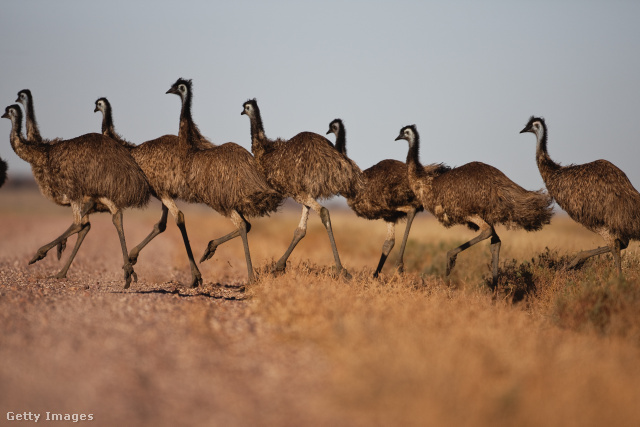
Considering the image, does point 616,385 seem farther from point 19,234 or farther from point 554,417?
point 19,234

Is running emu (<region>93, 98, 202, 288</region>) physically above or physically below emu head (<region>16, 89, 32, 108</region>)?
below

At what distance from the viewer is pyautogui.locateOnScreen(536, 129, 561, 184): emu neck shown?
11.6 meters

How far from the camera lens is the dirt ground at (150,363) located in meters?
4.52

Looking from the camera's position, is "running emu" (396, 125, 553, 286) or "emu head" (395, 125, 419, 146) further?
"emu head" (395, 125, 419, 146)

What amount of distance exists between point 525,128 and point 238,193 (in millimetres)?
5420

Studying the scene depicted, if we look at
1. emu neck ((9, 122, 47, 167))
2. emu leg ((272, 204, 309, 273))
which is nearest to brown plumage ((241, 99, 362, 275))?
emu leg ((272, 204, 309, 273))

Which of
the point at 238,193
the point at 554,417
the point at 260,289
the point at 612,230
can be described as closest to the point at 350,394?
the point at 554,417

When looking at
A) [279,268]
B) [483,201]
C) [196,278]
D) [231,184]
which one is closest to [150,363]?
[231,184]

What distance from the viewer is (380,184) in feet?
40.5

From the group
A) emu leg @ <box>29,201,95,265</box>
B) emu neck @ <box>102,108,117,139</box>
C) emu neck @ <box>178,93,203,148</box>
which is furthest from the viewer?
emu neck @ <box>102,108,117,139</box>

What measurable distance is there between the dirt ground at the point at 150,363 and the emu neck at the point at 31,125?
151 inches

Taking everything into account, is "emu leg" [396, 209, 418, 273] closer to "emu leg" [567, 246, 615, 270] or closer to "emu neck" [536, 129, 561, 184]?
"emu neck" [536, 129, 561, 184]

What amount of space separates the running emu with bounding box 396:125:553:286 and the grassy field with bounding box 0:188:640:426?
4.53 feet

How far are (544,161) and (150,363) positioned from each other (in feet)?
27.8
